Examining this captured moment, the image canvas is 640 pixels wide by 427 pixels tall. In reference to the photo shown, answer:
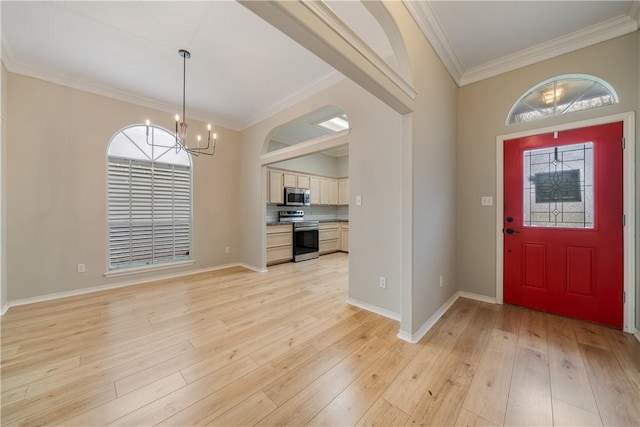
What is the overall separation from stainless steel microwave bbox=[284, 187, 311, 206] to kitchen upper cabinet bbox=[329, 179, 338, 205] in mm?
938

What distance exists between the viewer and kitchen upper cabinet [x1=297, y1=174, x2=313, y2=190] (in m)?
6.10

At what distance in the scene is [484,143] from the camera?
10.1ft

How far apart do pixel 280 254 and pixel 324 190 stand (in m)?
2.43

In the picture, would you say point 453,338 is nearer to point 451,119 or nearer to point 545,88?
point 451,119

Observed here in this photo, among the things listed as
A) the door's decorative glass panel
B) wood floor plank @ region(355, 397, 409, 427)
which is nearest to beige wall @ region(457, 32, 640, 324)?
the door's decorative glass panel

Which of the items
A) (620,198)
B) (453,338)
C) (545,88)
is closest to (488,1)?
(545,88)

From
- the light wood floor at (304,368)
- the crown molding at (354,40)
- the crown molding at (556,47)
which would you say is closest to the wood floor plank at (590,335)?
the light wood floor at (304,368)

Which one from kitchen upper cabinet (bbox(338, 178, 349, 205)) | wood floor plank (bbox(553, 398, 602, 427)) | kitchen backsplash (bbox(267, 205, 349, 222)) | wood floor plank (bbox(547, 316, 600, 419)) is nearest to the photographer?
wood floor plank (bbox(553, 398, 602, 427))

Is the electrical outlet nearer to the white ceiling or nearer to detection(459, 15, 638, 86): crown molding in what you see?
the white ceiling

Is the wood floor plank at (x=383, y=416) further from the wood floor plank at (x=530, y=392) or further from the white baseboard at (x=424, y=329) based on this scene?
the white baseboard at (x=424, y=329)

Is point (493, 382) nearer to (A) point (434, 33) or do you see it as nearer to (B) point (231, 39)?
(A) point (434, 33)

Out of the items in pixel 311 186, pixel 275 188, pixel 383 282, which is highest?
pixel 311 186

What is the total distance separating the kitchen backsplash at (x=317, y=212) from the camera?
5.95 m

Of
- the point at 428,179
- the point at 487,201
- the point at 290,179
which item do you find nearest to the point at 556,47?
the point at 487,201
